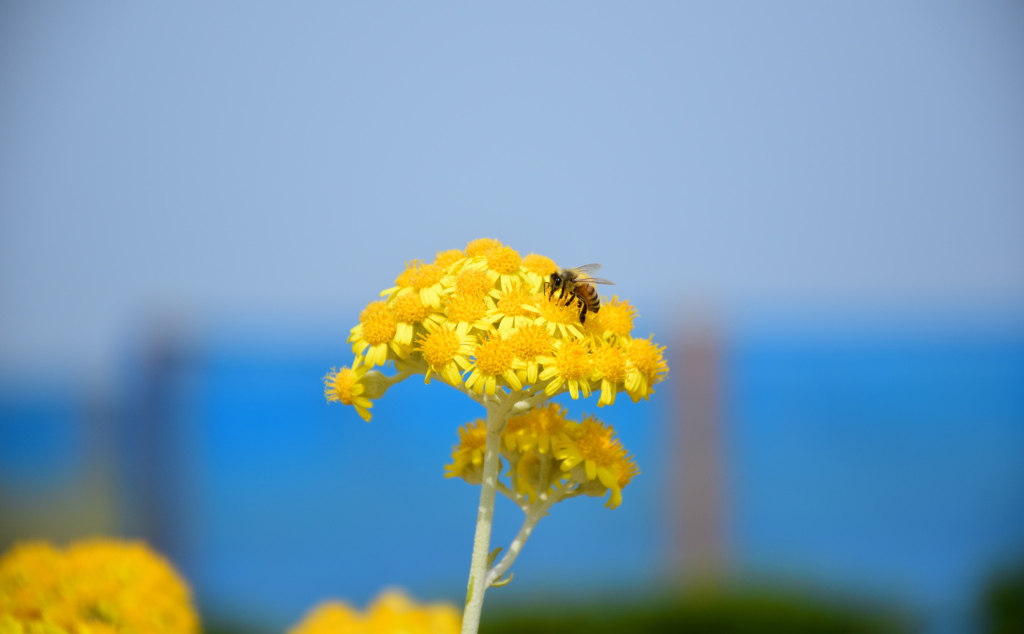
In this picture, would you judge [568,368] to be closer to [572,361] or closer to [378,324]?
[572,361]

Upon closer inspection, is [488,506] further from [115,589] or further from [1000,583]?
[1000,583]

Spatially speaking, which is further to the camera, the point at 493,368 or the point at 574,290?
the point at 574,290

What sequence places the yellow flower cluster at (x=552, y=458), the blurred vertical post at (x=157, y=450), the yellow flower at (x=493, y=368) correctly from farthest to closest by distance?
the blurred vertical post at (x=157, y=450) < the yellow flower cluster at (x=552, y=458) < the yellow flower at (x=493, y=368)

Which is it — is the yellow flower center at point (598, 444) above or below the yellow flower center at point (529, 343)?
below

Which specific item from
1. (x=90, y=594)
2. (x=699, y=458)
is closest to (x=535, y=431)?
(x=90, y=594)

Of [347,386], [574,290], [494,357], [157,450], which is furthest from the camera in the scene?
[157,450]

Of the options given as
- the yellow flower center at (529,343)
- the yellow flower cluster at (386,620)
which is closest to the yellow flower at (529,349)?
the yellow flower center at (529,343)

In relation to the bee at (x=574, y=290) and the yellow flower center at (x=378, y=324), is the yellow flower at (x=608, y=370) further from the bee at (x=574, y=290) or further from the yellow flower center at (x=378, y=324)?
the yellow flower center at (x=378, y=324)
